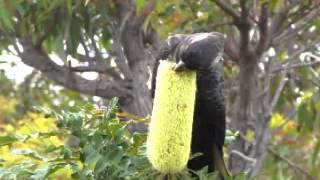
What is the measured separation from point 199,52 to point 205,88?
253mm

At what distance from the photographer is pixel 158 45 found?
4.17m

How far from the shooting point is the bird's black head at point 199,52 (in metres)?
1.90

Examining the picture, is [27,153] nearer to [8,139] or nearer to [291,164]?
[8,139]

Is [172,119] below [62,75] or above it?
below

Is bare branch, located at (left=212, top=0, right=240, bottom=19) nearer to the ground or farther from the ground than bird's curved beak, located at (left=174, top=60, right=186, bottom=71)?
farther from the ground

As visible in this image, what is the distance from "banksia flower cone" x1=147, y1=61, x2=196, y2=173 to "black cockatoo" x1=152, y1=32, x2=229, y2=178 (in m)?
0.04

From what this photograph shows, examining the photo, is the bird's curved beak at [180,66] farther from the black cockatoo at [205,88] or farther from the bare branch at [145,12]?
the bare branch at [145,12]

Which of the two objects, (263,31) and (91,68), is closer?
(263,31)

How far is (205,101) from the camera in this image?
220 cm

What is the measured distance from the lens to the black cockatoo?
193 cm

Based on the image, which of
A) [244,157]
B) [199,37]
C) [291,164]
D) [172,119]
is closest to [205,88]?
[199,37]

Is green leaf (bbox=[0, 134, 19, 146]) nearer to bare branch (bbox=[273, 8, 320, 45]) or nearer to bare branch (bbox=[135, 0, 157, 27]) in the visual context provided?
bare branch (bbox=[135, 0, 157, 27])

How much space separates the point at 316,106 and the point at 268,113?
0.46 m

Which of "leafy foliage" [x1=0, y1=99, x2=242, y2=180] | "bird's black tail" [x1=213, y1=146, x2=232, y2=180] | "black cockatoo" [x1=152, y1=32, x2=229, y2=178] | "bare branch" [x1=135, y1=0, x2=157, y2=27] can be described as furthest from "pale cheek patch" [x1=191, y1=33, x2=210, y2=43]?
"bare branch" [x1=135, y1=0, x2=157, y2=27]
